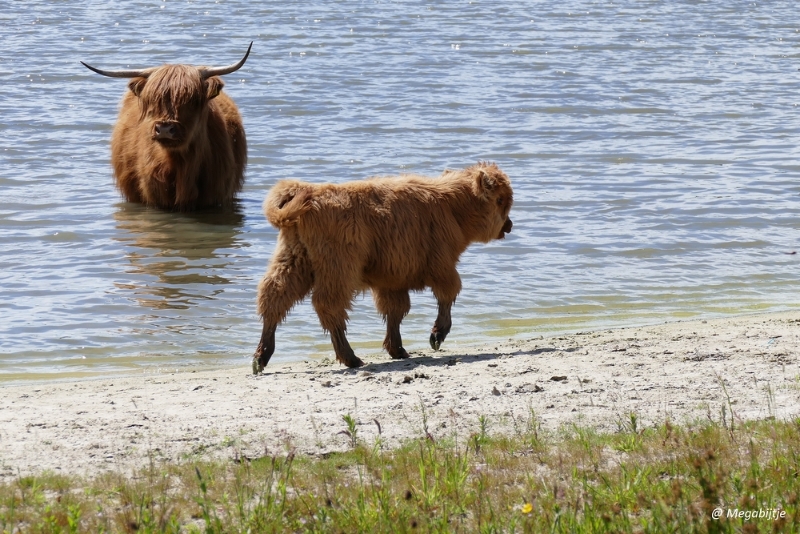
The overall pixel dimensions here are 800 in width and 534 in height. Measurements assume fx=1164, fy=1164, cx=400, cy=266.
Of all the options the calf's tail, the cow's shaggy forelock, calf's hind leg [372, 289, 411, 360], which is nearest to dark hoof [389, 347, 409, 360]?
calf's hind leg [372, 289, 411, 360]

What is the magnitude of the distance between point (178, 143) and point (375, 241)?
5.02 metres

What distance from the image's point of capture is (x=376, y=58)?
819 inches

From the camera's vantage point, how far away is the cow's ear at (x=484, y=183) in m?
7.33

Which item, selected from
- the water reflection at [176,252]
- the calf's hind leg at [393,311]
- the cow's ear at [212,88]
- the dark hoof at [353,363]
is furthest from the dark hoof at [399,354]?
the cow's ear at [212,88]

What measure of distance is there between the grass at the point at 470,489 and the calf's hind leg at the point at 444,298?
2.17 m

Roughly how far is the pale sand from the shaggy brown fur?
4.44 meters

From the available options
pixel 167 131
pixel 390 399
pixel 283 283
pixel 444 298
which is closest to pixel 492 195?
pixel 444 298

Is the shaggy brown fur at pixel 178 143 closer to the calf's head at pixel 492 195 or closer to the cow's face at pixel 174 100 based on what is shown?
the cow's face at pixel 174 100

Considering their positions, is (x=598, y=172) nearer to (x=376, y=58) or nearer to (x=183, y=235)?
(x=183, y=235)

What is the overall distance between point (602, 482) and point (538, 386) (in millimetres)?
1682

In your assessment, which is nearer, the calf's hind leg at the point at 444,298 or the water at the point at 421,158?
the calf's hind leg at the point at 444,298

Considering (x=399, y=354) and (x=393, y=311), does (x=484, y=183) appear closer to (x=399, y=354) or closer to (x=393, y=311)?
(x=393, y=311)

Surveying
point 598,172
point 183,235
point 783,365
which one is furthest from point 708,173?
point 783,365

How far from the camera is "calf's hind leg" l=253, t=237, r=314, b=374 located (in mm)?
6445
